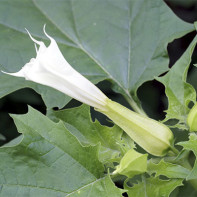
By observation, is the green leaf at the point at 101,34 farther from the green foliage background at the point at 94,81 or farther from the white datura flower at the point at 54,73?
the white datura flower at the point at 54,73

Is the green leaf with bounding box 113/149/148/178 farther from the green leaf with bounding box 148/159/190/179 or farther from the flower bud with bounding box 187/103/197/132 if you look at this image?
the flower bud with bounding box 187/103/197/132

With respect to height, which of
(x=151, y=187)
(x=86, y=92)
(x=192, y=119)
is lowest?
(x=151, y=187)

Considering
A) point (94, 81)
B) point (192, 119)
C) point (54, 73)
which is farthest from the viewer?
point (94, 81)

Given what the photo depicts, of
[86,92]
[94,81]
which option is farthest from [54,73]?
[94,81]

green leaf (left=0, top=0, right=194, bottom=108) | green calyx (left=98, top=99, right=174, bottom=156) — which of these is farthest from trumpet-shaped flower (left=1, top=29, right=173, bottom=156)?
green leaf (left=0, top=0, right=194, bottom=108)

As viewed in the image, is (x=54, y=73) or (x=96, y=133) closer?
(x=54, y=73)

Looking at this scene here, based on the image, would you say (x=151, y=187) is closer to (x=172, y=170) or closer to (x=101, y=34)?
(x=172, y=170)
